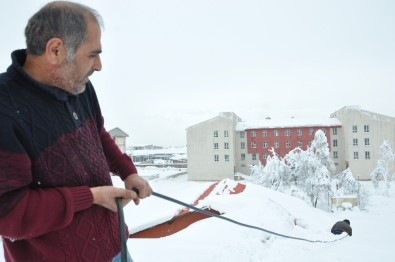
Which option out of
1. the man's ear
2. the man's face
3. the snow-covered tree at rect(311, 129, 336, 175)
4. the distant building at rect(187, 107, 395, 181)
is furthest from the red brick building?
the man's ear

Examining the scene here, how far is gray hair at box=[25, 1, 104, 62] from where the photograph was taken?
1124 mm

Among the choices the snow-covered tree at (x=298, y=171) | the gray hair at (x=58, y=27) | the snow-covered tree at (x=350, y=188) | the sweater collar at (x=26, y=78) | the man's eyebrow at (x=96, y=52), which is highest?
the gray hair at (x=58, y=27)

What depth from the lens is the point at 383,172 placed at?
3334 centimetres

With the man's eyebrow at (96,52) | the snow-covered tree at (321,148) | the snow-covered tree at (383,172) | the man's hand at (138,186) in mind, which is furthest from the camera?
the snow-covered tree at (383,172)

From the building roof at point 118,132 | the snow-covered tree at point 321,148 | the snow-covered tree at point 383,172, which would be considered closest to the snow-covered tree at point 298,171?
the snow-covered tree at point 321,148

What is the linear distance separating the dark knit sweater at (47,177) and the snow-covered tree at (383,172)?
37.9m

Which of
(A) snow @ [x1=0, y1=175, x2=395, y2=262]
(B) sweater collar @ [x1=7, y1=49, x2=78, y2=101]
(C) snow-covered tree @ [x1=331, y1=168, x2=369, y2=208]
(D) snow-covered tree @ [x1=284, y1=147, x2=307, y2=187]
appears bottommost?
(C) snow-covered tree @ [x1=331, y1=168, x2=369, y2=208]

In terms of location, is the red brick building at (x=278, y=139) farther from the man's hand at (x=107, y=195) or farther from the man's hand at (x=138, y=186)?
the man's hand at (x=107, y=195)

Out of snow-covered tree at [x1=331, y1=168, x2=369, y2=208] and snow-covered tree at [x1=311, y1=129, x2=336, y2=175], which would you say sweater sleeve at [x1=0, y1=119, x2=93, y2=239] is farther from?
snow-covered tree at [x1=311, y1=129, x2=336, y2=175]

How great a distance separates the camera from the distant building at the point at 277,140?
38.3 meters

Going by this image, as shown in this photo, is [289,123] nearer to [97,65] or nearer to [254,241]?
[254,241]

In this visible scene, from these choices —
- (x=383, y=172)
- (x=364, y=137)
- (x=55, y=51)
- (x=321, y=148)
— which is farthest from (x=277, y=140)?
(x=55, y=51)

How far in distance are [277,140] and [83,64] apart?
4138 cm

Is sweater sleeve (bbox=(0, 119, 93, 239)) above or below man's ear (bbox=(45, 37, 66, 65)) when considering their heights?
below
